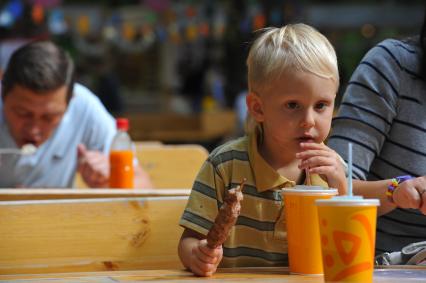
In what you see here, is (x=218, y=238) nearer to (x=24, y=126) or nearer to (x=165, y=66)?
(x=24, y=126)

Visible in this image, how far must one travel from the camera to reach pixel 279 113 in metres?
2.25

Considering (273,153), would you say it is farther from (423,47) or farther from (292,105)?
(423,47)

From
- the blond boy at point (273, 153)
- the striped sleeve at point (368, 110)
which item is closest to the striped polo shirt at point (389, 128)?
the striped sleeve at point (368, 110)

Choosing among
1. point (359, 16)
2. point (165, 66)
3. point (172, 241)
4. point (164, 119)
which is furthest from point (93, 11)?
point (172, 241)

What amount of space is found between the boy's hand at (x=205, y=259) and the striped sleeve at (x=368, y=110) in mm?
695

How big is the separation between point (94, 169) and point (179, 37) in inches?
715

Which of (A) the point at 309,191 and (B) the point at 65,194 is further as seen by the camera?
(B) the point at 65,194

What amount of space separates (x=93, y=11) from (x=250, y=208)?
19921 mm

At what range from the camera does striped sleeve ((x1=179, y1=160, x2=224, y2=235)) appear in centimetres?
224

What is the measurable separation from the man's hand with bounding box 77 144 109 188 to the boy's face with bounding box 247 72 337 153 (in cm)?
165

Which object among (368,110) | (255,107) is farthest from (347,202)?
(368,110)

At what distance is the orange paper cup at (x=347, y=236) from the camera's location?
1.86 metres

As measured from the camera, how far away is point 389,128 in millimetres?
2727

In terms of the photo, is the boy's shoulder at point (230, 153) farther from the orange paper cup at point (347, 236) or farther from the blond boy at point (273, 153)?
the orange paper cup at point (347, 236)
